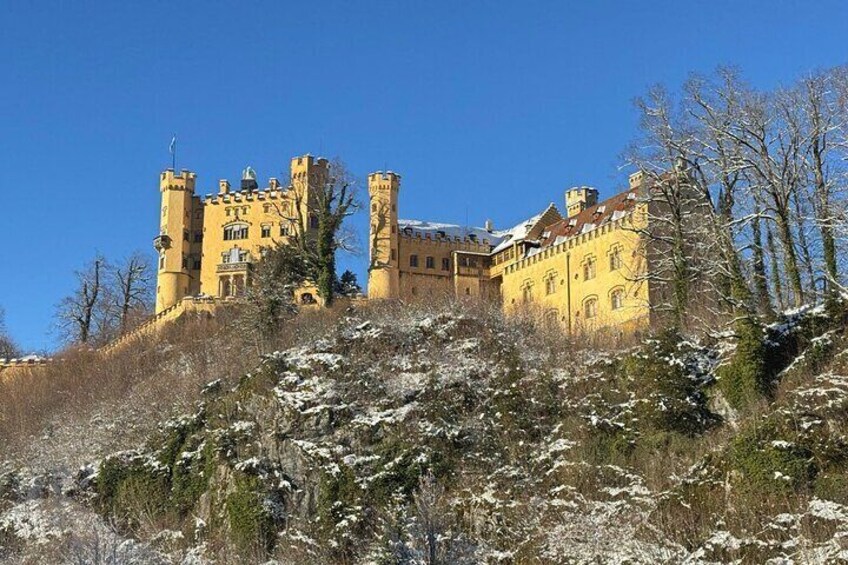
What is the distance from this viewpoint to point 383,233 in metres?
67.4

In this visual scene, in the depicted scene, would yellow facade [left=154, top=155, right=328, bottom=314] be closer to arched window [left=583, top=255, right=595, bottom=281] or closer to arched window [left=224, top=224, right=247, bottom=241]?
arched window [left=224, top=224, right=247, bottom=241]

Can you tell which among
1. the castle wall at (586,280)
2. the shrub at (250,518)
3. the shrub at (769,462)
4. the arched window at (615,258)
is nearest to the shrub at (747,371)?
the shrub at (769,462)

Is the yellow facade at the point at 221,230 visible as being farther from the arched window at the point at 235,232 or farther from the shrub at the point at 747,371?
the shrub at the point at 747,371

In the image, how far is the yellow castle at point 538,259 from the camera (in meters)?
50.0

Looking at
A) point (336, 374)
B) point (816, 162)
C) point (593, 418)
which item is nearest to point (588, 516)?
point (593, 418)

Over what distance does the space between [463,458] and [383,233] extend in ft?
127

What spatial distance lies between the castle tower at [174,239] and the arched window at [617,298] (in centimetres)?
2961

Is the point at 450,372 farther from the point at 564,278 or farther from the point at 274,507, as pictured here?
the point at 564,278

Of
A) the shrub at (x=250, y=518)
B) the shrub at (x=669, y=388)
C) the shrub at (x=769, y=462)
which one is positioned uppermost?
the shrub at (x=669, y=388)

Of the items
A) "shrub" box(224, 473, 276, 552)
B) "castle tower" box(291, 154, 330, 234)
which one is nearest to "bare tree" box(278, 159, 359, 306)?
"castle tower" box(291, 154, 330, 234)

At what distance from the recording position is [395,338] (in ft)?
118

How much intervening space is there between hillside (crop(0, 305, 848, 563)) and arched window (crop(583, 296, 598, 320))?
15662 mm

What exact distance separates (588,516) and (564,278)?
3099cm

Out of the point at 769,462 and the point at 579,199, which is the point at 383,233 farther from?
the point at 769,462
